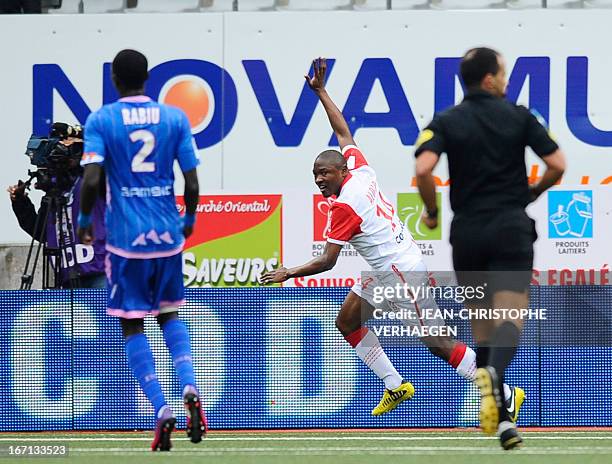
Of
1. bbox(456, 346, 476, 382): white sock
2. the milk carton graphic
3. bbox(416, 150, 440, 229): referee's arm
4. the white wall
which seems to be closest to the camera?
bbox(416, 150, 440, 229): referee's arm

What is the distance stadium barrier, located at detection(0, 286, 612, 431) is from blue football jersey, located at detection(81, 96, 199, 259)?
2.12 m

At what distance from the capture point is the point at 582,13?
13.9 metres

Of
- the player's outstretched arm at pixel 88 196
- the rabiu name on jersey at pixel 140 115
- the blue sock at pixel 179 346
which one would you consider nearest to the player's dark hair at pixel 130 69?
the rabiu name on jersey at pixel 140 115

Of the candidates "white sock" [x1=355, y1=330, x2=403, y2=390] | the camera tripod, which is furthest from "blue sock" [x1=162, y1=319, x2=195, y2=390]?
the camera tripod

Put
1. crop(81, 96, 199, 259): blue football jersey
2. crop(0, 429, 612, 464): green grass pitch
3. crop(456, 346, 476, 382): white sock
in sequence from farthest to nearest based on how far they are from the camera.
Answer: crop(456, 346, 476, 382): white sock → crop(0, 429, 612, 464): green grass pitch → crop(81, 96, 199, 259): blue football jersey

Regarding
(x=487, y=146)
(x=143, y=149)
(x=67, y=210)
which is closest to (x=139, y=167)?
(x=143, y=149)

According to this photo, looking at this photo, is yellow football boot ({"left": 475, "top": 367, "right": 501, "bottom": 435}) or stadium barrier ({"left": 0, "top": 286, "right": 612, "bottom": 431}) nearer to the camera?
yellow football boot ({"left": 475, "top": 367, "right": 501, "bottom": 435})

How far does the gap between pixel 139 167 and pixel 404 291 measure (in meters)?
2.43

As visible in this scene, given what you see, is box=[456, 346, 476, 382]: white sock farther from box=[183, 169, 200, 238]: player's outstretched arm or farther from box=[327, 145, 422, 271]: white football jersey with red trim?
box=[183, 169, 200, 238]: player's outstretched arm

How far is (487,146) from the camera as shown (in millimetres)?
7004

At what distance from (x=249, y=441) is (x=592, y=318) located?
239 cm

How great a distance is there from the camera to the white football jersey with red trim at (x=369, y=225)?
29.5 ft

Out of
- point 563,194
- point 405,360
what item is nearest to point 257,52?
point 563,194

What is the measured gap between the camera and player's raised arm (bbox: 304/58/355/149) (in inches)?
372
